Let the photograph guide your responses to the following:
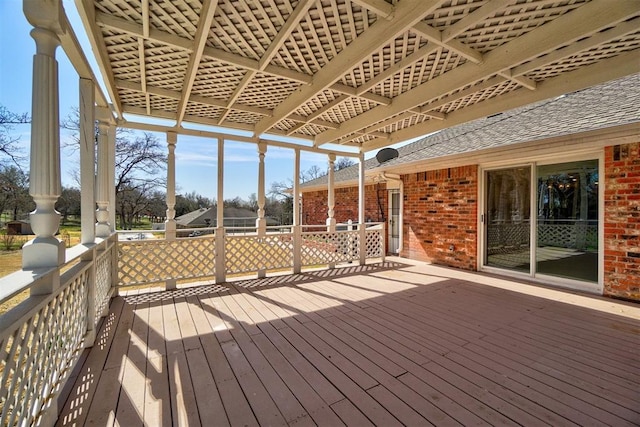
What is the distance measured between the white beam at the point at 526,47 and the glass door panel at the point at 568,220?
3.03 meters

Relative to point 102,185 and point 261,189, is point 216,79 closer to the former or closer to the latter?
point 102,185

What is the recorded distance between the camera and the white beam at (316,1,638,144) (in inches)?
90.7

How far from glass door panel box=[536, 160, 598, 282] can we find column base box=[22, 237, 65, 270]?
22.0 ft

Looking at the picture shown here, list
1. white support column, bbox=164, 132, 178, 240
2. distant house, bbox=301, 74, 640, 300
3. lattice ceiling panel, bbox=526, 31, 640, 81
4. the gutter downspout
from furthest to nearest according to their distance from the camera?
the gutter downspout
white support column, bbox=164, 132, 178, 240
distant house, bbox=301, 74, 640, 300
lattice ceiling panel, bbox=526, 31, 640, 81

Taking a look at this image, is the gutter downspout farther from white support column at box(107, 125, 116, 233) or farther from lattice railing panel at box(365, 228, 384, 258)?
white support column at box(107, 125, 116, 233)

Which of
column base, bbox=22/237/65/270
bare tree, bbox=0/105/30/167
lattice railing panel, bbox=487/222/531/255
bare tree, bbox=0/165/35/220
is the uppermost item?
bare tree, bbox=0/105/30/167

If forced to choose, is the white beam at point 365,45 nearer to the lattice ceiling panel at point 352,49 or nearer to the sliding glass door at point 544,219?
the lattice ceiling panel at point 352,49

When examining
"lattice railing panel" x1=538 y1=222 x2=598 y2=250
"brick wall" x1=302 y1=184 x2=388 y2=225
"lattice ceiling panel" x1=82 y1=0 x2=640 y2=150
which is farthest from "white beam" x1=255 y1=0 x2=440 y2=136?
"brick wall" x1=302 y1=184 x2=388 y2=225

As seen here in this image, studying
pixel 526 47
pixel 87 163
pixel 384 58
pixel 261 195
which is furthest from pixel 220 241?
pixel 526 47

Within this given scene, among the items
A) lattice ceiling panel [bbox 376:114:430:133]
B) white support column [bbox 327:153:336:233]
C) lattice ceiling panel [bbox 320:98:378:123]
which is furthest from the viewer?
white support column [bbox 327:153:336:233]

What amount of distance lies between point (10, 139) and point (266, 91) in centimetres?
281

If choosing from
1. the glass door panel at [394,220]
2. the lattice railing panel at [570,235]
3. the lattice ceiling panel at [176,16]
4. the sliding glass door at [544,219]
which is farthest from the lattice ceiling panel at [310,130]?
the lattice railing panel at [570,235]

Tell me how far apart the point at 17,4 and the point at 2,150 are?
0.94 m

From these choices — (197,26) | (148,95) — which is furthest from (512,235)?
(148,95)
